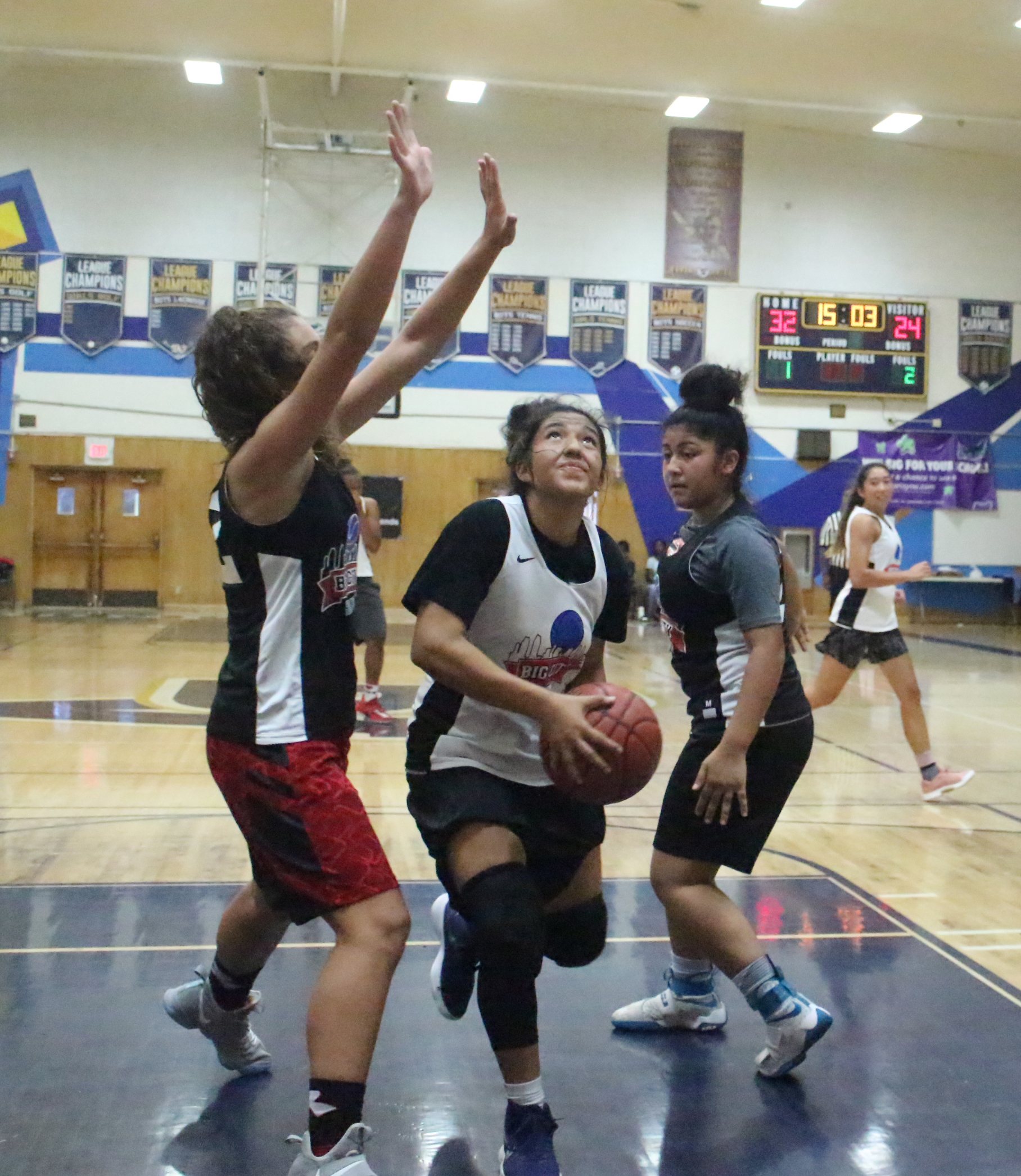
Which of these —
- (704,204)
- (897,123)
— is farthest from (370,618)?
(897,123)

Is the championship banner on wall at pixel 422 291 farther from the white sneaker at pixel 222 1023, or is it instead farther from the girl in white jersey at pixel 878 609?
the white sneaker at pixel 222 1023

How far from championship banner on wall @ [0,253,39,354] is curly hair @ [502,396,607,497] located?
14.5 meters

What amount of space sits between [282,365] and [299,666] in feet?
1.76

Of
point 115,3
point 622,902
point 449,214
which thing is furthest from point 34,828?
point 449,214

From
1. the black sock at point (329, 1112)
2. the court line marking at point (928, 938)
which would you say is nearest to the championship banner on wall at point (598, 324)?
the court line marking at point (928, 938)

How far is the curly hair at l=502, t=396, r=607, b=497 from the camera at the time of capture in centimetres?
241

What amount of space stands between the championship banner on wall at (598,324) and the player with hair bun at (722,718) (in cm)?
1371

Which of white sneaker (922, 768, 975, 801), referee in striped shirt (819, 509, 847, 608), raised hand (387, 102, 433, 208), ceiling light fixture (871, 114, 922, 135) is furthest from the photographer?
ceiling light fixture (871, 114, 922, 135)

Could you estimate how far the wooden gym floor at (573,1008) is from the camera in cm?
219

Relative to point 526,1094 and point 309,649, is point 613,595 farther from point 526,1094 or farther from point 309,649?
point 526,1094

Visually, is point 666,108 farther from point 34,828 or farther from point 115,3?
point 34,828

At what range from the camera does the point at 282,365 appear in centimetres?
208

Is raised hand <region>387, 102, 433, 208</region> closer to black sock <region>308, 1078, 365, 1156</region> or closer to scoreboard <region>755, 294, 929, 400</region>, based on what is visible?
black sock <region>308, 1078, 365, 1156</region>

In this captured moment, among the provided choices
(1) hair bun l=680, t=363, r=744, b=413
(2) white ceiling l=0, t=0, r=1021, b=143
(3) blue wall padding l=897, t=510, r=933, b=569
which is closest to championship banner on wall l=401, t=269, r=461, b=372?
(2) white ceiling l=0, t=0, r=1021, b=143
